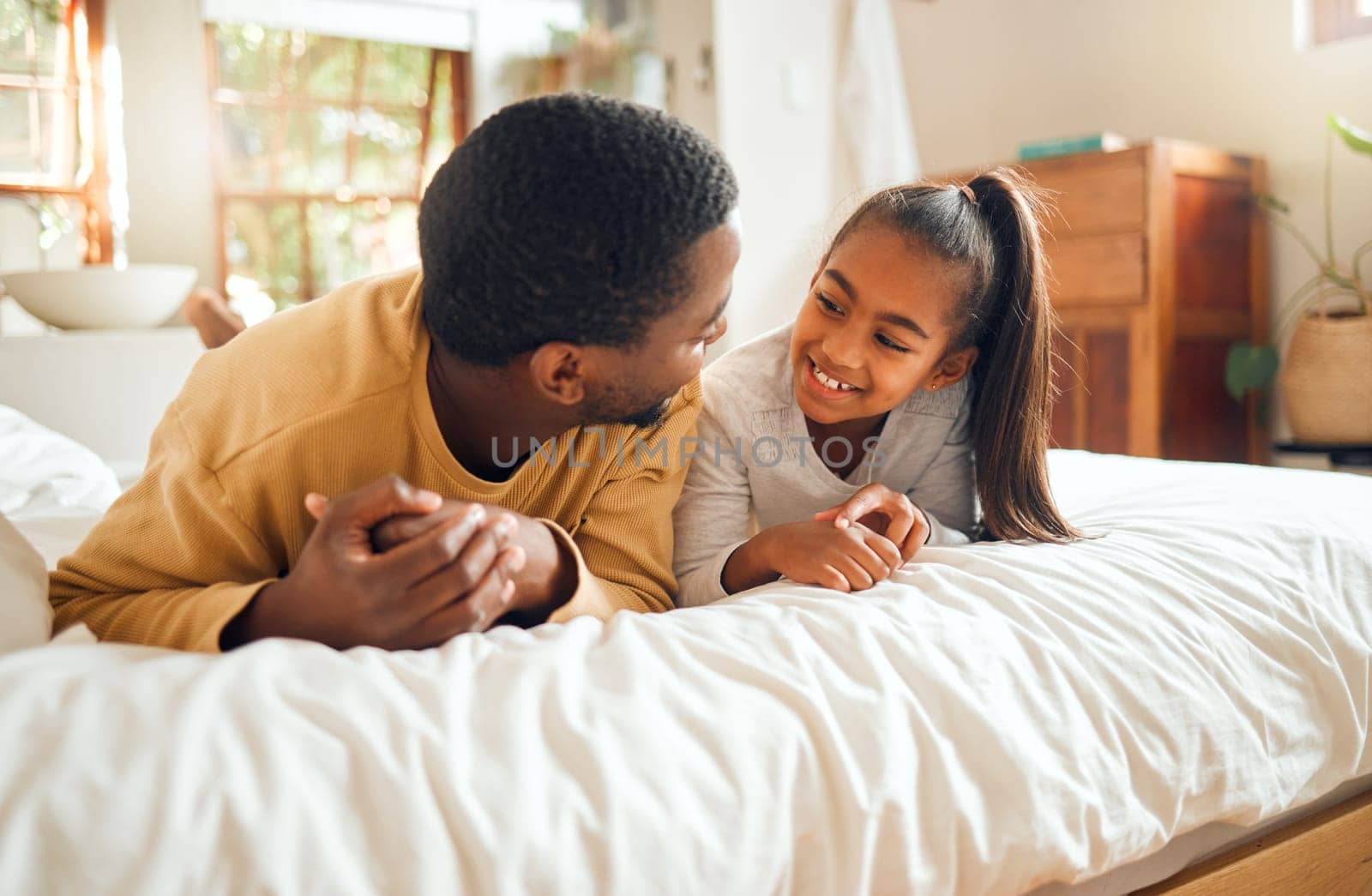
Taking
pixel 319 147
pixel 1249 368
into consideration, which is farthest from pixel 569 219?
pixel 319 147

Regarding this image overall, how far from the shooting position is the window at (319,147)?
3.60 m

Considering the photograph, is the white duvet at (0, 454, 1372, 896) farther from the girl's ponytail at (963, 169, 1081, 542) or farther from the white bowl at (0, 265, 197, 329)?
the white bowl at (0, 265, 197, 329)

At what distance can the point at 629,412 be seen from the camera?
0.88 m

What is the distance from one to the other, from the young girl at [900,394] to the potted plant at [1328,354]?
1.48 metres

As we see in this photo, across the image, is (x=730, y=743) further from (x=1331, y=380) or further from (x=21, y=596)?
(x=1331, y=380)

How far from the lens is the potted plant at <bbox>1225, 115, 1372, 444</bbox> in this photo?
7.57ft

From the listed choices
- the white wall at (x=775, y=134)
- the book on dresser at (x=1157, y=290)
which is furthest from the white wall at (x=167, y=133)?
the book on dresser at (x=1157, y=290)

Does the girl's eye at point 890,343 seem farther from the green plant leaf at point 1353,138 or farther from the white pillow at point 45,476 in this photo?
the green plant leaf at point 1353,138

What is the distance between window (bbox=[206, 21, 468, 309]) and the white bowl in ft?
4.27

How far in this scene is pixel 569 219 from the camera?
74 cm

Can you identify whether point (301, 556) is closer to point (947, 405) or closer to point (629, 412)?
point (629, 412)

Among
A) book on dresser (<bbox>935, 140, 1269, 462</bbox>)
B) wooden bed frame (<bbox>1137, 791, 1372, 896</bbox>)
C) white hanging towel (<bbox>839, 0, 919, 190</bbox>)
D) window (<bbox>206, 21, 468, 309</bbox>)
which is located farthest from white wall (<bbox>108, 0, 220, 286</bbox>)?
wooden bed frame (<bbox>1137, 791, 1372, 896</bbox>)

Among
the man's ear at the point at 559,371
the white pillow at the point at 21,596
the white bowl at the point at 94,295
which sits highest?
the white bowl at the point at 94,295

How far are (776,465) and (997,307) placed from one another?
1.01ft
